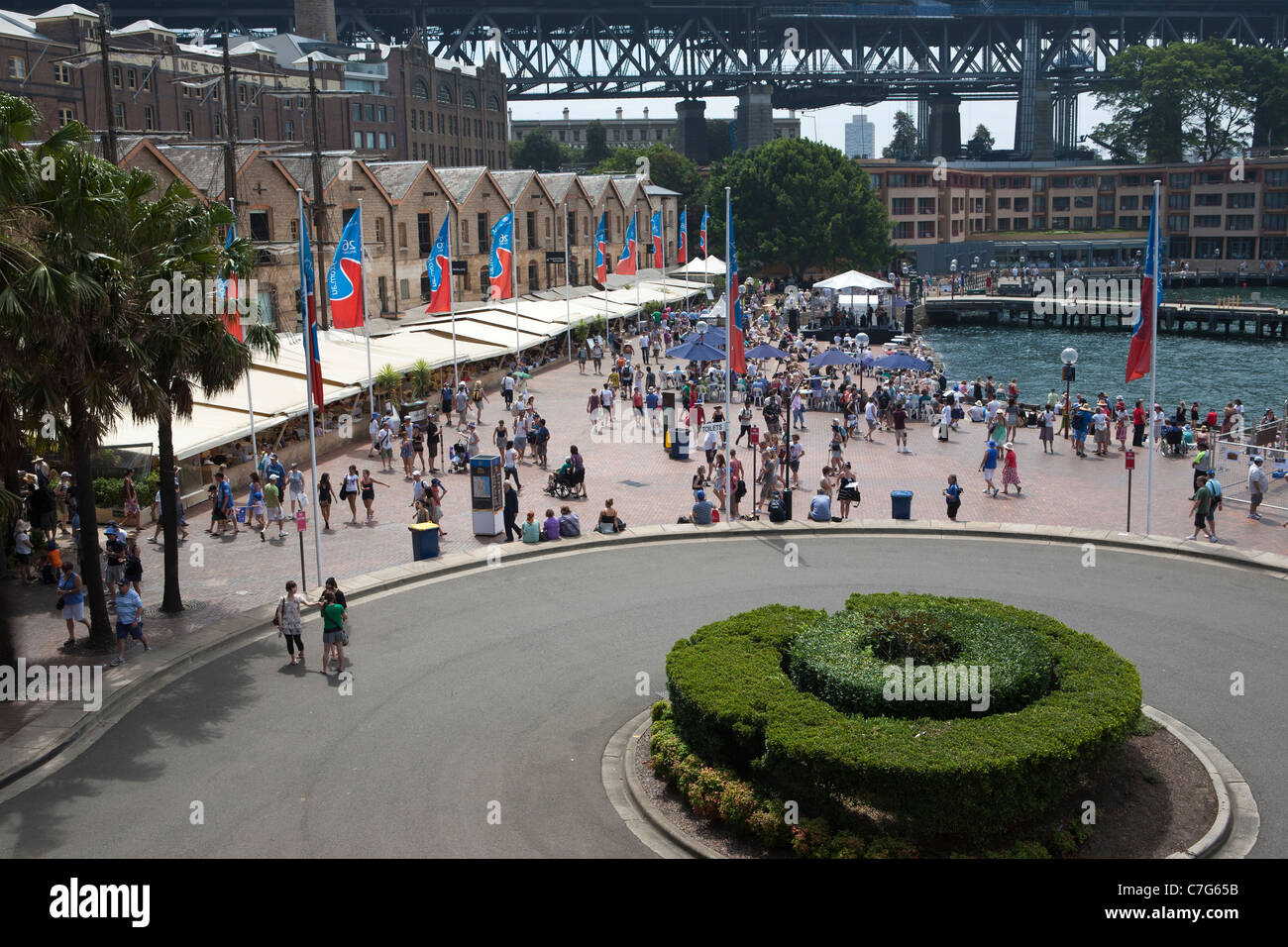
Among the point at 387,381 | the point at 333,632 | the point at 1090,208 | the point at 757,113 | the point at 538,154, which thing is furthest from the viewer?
the point at 538,154

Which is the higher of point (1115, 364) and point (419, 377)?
point (419, 377)

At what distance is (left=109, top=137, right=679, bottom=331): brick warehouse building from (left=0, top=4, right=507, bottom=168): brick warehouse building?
8.77 meters

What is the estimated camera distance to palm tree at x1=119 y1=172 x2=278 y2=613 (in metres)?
18.7

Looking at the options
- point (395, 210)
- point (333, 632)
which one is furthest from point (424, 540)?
point (395, 210)

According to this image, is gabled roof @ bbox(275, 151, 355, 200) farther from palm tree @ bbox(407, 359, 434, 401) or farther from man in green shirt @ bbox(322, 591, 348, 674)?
man in green shirt @ bbox(322, 591, 348, 674)

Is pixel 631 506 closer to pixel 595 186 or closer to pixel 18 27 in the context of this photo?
pixel 595 186

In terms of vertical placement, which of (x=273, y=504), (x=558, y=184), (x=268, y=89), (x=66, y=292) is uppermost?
(x=268, y=89)

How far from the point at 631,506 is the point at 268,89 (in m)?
52.0

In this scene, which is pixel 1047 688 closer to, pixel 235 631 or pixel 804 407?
pixel 235 631

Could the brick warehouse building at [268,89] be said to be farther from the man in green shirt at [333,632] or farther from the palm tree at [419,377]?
the man in green shirt at [333,632]

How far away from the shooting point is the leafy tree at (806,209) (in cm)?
9369

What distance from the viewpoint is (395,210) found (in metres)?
56.4

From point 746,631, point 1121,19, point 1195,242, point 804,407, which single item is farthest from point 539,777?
point 1121,19

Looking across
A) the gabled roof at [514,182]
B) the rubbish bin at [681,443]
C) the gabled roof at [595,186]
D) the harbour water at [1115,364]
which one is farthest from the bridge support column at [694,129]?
the rubbish bin at [681,443]
